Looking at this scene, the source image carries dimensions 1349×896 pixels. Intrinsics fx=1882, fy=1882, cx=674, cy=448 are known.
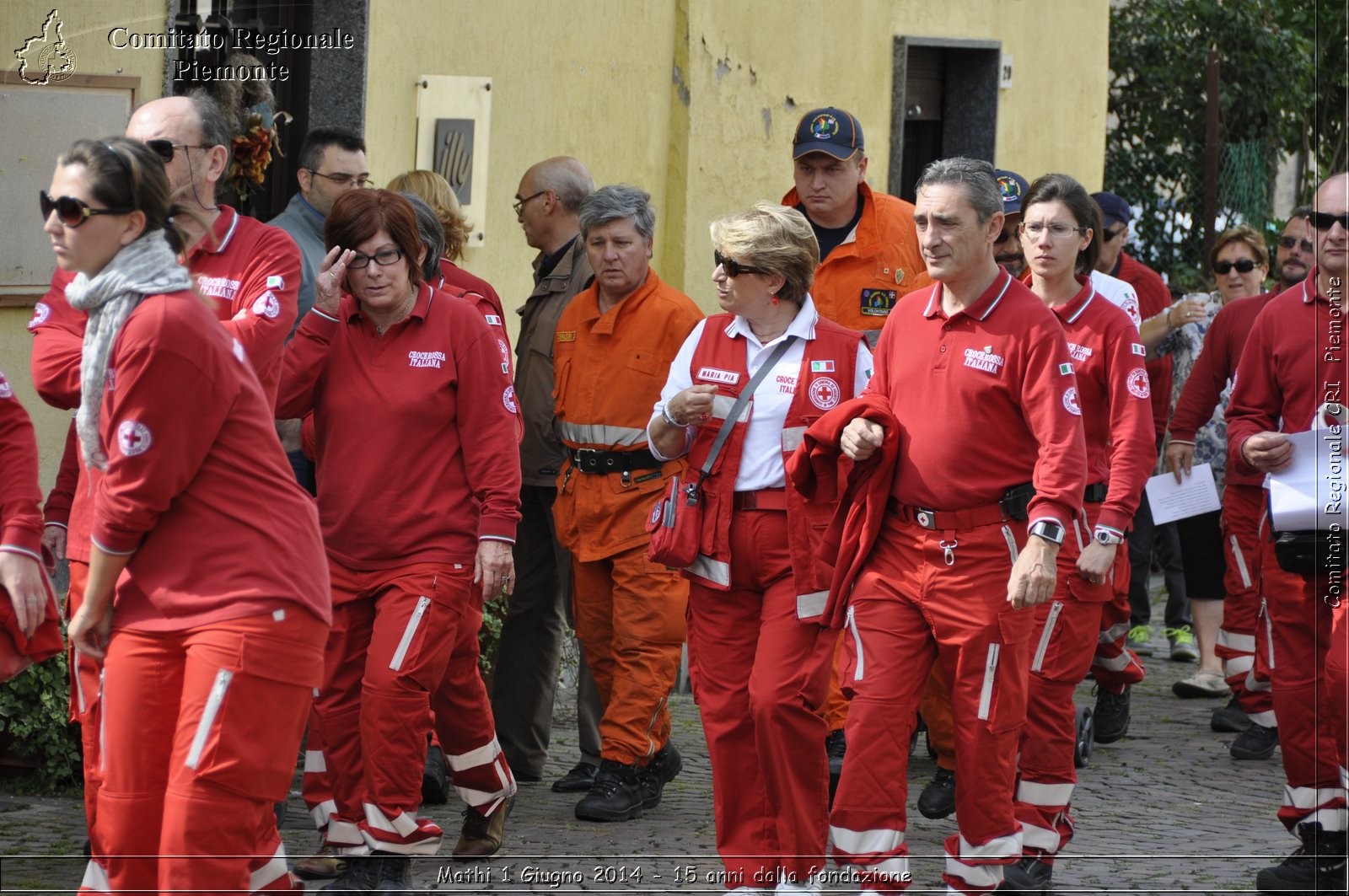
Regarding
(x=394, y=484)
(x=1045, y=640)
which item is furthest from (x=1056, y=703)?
(x=394, y=484)

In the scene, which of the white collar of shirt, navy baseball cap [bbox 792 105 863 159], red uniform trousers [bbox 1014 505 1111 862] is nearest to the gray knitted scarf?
the white collar of shirt

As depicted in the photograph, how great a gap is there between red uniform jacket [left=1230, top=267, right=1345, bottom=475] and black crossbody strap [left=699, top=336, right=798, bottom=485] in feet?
6.10

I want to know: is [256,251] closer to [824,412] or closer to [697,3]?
[824,412]

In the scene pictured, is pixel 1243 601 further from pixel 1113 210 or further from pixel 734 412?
pixel 734 412

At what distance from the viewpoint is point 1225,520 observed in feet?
28.9

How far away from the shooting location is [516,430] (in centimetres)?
625

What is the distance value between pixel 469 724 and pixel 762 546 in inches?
46.7

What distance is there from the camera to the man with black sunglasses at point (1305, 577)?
20.7 ft

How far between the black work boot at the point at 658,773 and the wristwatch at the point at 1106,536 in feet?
6.41

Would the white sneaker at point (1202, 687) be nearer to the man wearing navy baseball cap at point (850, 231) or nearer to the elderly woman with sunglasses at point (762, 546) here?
the man wearing navy baseball cap at point (850, 231)

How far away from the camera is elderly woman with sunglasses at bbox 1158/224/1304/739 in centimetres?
842

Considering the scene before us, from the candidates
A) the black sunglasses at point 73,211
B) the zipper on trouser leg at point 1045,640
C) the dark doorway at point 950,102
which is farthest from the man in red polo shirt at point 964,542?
the dark doorway at point 950,102

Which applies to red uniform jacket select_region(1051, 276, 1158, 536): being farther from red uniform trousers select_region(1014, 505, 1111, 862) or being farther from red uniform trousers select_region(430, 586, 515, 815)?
red uniform trousers select_region(430, 586, 515, 815)

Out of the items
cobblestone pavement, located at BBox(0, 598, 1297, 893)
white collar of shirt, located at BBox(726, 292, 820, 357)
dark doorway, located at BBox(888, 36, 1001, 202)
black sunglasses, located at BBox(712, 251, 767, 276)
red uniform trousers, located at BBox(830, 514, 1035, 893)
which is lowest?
cobblestone pavement, located at BBox(0, 598, 1297, 893)
